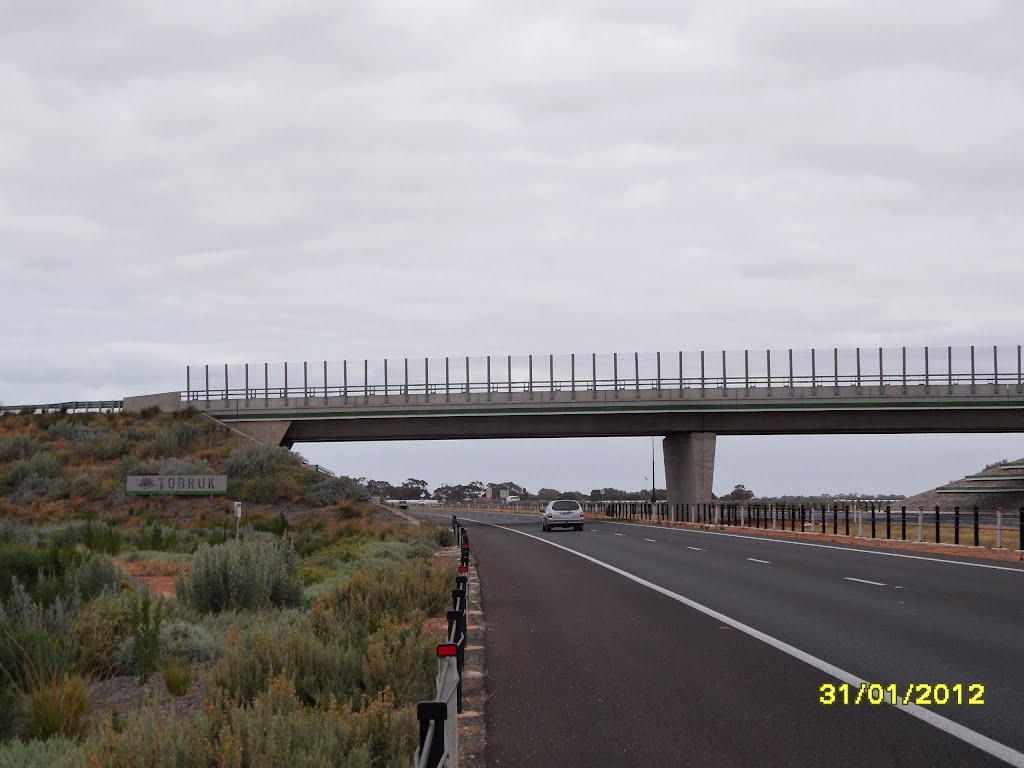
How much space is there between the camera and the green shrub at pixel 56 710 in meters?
8.38

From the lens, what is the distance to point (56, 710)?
855 cm

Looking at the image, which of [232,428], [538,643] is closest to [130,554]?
[538,643]

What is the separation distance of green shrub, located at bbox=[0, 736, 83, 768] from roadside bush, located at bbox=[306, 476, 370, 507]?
49.0 m

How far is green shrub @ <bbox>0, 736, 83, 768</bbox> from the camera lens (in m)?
6.78

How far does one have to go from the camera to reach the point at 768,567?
24000 mm

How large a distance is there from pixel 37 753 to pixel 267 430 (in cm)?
6358

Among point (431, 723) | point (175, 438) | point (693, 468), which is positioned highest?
point (175, 438)

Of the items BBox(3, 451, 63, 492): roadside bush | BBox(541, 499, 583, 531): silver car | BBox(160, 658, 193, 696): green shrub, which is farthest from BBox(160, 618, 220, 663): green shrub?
BBox(3, 451, 63, 492): roadside bush

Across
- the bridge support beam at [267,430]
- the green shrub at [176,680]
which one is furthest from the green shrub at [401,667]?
the bridge support beam at [267,430]

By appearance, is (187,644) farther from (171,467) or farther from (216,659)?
(171,467)

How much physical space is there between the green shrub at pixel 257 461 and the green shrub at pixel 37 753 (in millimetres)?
52197

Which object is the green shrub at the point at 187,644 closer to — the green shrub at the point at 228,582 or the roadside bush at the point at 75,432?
the green shrub at the point at 228,582

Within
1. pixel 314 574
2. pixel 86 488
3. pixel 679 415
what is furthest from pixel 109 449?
pixel 314 574

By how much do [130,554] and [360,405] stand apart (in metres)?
39.8
